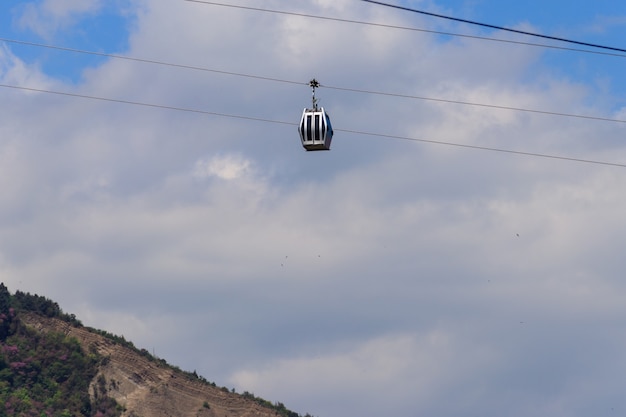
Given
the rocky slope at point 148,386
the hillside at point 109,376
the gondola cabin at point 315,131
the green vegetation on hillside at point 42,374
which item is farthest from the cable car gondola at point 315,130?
the rocky slope at point 148,386

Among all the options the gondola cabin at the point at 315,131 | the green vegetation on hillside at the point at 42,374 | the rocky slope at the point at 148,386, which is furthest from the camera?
the rocky slope at the point at 148,386

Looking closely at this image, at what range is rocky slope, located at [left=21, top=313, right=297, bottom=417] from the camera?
151 metres

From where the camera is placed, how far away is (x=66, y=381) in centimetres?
14600

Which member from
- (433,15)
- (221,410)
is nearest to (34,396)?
(221,410)

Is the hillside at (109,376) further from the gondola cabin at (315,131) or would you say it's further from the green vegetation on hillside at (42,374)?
the gondola cabin at (315,131)

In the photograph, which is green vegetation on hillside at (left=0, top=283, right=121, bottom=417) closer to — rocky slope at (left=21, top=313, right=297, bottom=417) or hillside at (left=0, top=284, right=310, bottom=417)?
hillside at (left=0, top=284, right=310, bottom=417)

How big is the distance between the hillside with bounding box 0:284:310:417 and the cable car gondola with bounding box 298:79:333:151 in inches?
4104

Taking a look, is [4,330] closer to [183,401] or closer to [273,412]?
[183,401]

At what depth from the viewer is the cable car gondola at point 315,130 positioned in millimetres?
43250

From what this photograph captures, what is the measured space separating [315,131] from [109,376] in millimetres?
114090

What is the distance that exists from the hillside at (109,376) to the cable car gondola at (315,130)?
104 meters

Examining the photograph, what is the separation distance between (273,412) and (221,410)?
23.5ft

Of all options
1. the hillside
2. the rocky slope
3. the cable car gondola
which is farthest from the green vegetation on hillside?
the cable car gondola

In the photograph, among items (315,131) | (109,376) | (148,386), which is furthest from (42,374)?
(315,131)
